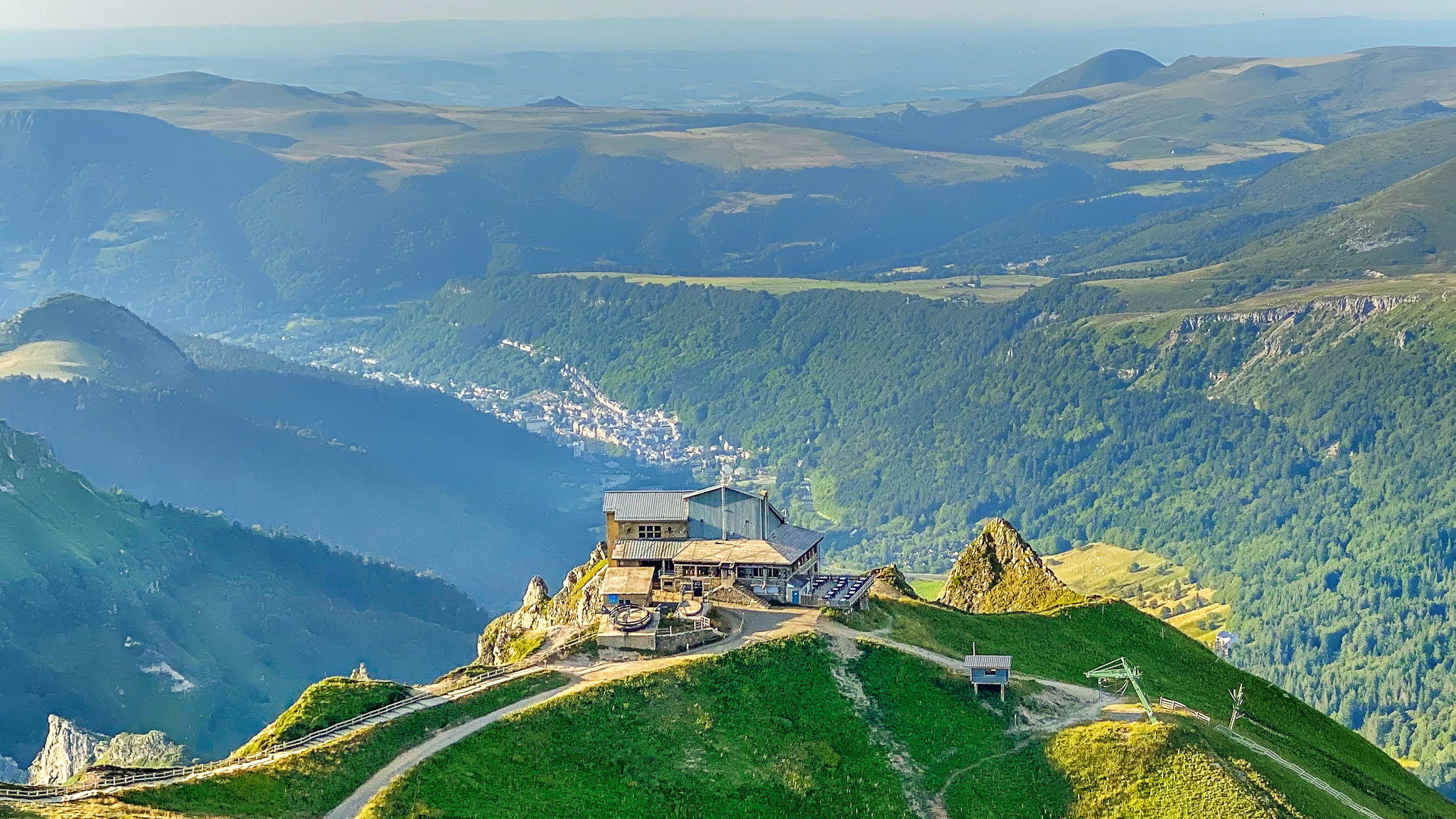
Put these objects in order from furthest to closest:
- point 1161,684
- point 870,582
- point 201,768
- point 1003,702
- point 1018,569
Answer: point 1018,569 < point 870,582 < point 1161,684 < point 1003,702 < point 201,768

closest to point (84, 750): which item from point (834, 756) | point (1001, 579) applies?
point (1001, 579)

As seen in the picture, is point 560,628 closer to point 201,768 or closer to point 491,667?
point 491,667

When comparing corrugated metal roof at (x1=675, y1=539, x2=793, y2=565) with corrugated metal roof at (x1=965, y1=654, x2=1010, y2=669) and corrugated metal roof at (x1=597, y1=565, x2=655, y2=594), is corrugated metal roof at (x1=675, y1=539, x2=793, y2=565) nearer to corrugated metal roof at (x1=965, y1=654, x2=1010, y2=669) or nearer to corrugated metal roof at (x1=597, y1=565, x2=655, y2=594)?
corrugated metal roof at (x1=597, y1=565, x2=655, y2=594)

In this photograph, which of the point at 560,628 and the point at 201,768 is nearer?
the point at 201,768

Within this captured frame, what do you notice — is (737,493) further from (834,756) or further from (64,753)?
(64,753)

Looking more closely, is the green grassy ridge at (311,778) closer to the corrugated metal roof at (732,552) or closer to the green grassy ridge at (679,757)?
the green grassy ridge at (679,757)

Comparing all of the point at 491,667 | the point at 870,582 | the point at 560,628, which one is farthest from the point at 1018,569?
the point at 491,667
